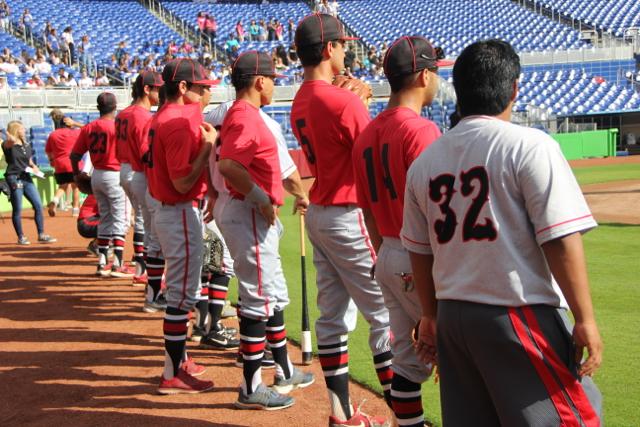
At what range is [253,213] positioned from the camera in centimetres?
515


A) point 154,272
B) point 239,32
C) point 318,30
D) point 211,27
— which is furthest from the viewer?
point 239,32

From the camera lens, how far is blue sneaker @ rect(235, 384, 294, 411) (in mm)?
5188

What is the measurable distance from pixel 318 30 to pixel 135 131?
13.9 ft

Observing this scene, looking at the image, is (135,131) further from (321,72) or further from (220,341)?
(321,72)

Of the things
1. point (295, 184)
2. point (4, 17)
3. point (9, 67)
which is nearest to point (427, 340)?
point (295, 184)

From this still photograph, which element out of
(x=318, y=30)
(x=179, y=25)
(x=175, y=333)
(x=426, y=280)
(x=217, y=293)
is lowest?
(x=217, y=293)

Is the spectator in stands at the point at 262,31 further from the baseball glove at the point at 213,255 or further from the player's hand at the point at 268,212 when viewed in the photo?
the player's hand at the point at 268,212

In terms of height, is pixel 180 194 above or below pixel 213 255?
above

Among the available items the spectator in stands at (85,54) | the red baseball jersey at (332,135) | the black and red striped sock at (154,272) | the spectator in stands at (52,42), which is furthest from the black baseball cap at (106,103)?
the spectator in stands at (52,42)

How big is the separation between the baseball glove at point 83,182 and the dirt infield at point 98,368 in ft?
3.82

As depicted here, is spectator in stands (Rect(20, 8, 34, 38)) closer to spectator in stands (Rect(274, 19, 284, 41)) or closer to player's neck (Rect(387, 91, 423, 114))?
spectator in stands (Rect(274, 19, 284, 41))

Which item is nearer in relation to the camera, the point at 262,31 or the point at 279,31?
the point at 279,31

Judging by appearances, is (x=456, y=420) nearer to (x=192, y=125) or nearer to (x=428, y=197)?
(x=428, y=197)

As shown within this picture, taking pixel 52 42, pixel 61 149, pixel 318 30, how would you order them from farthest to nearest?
pixel 52 42, pixel 61 149, pixel 318 30
